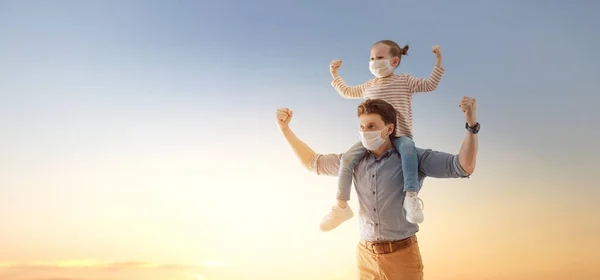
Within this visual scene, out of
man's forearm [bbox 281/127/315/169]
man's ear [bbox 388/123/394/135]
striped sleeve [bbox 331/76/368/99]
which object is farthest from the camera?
striped sleeve [bbox 331/76/368/99]

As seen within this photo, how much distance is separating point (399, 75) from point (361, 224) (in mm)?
1382

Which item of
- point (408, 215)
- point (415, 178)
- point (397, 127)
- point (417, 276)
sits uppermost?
point (397, 127)

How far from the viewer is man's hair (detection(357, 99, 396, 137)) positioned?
4.59m

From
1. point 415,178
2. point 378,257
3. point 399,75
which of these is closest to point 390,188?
point 415,178

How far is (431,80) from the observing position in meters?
5.06

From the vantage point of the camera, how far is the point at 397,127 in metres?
4.93

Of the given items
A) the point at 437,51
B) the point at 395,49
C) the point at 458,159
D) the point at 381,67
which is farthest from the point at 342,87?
the point at 458,159

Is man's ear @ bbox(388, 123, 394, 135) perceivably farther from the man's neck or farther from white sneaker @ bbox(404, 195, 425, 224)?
white sneaker @ bbox(404, 195, 425, 224)

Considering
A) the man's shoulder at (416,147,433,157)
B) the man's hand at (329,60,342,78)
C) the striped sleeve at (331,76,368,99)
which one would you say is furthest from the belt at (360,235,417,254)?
the man's hand at (329,60,342,78)

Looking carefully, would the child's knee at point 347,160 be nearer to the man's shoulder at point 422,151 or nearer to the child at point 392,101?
the child at point 392,101

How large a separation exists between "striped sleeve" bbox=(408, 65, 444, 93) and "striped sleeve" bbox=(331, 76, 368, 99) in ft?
1.40

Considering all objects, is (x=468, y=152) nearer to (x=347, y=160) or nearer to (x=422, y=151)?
(x=422, y=151)

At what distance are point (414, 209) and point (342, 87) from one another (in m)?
1.56

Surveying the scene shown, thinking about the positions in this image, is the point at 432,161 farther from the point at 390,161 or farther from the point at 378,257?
the point at 378,257
